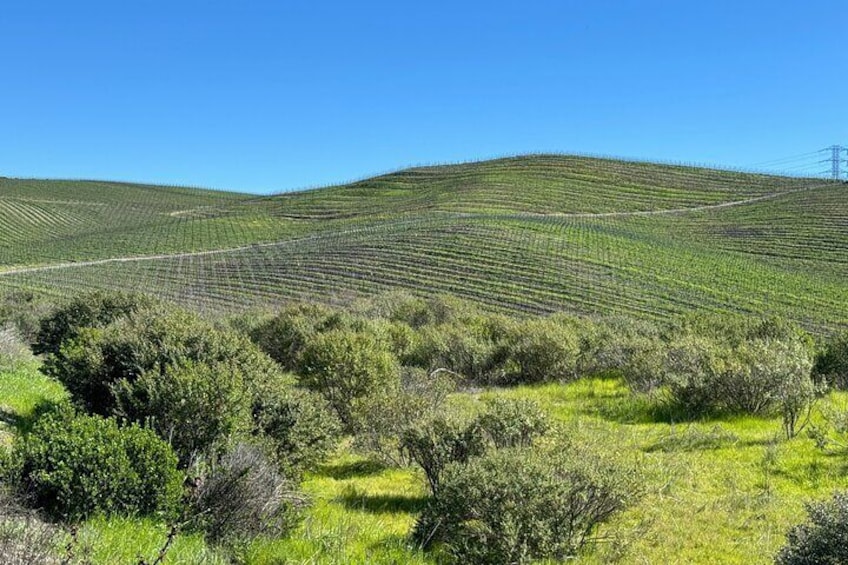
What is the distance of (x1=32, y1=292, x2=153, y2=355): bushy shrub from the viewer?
55.1ft

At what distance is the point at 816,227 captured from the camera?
2399 inches

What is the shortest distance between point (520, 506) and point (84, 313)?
1574 cm

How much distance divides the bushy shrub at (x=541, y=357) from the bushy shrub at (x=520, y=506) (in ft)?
32.8

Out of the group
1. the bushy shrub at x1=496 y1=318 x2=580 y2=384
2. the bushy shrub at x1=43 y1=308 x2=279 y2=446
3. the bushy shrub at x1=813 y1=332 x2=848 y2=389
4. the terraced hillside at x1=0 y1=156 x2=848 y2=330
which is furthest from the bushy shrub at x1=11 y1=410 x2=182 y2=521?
the terraced hillside at x1=0 y1=156 x2=848 y2=330

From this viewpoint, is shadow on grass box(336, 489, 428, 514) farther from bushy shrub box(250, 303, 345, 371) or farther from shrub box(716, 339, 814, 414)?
bushy shrub box(250, 303, 345, 371)

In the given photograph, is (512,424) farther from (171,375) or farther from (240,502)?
(171,375)

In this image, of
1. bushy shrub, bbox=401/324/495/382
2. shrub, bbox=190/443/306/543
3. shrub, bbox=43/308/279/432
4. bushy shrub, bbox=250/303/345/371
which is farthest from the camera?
bushy shrub, bbox=250/303/345/371

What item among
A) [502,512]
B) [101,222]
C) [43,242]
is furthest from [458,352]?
[101,222]

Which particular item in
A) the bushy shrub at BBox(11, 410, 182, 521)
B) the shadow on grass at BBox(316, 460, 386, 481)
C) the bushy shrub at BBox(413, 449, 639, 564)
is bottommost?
the shadow on grass at BBox(316, 460, 386, 481)

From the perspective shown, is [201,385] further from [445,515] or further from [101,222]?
[101,222]

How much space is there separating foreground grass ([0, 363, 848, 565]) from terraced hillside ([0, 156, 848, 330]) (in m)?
24.9

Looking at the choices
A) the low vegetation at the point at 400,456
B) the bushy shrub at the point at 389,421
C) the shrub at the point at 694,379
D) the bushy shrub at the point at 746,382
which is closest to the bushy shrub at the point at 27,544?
the low vegetation at the point at 400,456

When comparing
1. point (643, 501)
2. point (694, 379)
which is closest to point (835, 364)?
point (694, 379)

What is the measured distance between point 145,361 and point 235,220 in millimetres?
89480
